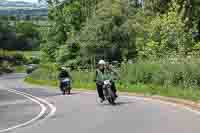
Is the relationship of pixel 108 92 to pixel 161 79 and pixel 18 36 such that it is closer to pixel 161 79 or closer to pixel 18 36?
pixel 161 79

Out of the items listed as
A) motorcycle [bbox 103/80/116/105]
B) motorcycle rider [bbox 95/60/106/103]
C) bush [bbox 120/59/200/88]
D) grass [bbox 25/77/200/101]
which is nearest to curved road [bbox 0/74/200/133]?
motorcycle [bbox 103/80/116/105]

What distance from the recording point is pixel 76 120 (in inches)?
742

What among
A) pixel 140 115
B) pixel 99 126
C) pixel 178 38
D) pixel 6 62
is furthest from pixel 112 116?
pixel 6 62

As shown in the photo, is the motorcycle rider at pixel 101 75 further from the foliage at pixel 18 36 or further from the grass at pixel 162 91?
the foliage at pixel 18 36

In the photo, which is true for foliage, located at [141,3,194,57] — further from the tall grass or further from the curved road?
the curved road

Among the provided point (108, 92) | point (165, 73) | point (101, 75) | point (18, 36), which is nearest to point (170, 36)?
point (165, 73)

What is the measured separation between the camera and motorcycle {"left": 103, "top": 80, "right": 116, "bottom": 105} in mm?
24656

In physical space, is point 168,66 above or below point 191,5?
below

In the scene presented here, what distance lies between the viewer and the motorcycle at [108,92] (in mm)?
24656

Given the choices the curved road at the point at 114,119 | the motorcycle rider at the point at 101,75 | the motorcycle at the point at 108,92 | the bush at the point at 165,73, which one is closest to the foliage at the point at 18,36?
the bush at the point at 165,73

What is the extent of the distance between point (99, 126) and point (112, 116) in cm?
284

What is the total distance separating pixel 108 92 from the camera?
2472cm

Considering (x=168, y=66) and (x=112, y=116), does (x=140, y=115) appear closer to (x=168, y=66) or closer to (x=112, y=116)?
(x=112, y=116)

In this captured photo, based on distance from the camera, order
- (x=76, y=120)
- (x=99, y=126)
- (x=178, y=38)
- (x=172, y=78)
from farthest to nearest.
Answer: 1. (x=178, y=38)
2. (x=172, y=78)
3. (x=76, y=120)
4. (x=99, y=126)
